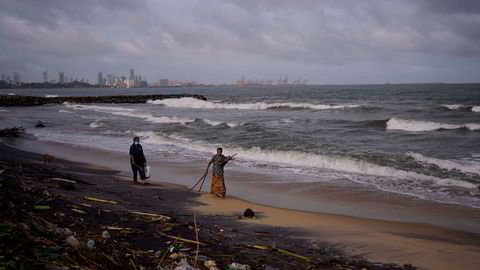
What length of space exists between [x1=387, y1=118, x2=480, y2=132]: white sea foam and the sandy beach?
18.1 meters

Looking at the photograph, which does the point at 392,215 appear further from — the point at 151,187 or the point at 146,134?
the point at 146,134

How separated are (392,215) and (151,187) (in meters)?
5.65

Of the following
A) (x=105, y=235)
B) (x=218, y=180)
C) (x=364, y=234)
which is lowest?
(x=364, y=234)

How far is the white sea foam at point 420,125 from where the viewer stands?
78.7 feet

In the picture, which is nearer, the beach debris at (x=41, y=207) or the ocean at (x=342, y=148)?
the beach debris at (x=41, y=207)

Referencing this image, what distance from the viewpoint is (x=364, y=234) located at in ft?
23.4

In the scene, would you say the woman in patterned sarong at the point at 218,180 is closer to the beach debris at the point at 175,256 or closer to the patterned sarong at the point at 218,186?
the patterned sarong at the point at 218,186

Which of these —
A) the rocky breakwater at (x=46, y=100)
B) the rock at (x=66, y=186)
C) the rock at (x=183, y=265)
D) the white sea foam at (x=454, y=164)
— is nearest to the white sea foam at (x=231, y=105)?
the rocky breakwater at (x=46, y=100)

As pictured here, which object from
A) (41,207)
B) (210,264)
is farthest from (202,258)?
(41,207)

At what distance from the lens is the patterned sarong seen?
32.6 ft

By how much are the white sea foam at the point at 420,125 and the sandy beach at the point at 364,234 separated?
1815 cm

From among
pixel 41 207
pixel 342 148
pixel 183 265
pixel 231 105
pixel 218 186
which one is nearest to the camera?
pixel 183 265

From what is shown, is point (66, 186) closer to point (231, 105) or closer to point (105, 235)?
point (105, 235)

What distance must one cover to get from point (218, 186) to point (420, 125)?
19333 millimetres
